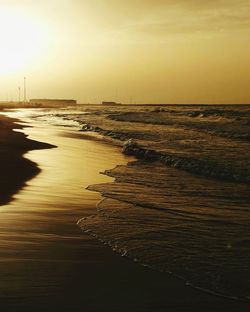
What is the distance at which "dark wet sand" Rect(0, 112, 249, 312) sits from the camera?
13.5ft

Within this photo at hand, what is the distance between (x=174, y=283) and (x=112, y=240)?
168 cm

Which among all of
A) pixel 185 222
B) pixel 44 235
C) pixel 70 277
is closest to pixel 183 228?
pixel 185 222

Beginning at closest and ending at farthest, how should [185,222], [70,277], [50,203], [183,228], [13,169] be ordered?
[70,277] < [183,228] < [185,222] < [50,203] < [13,169]

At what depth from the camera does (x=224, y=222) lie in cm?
752

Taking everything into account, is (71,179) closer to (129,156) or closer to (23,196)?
(23,196)

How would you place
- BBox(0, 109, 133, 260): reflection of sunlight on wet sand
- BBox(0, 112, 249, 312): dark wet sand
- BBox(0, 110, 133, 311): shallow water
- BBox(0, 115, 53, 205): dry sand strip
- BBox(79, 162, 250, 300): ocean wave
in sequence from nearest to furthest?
BBox(0, 112, 249, 312): dark wet sand
BBox(0, 110, 133, 311): shallow water
BBox(79, 162, 250, 300): ocean wave
BBox(0, 109, 133, 260): reflection of sunlight on wet sand
BBox(0, 115, 53, 205): dry sand strip

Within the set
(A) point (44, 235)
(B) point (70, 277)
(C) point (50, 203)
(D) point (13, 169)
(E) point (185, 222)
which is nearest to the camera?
(B) point (70, 277)

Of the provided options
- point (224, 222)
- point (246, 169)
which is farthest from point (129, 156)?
point (224, 222)

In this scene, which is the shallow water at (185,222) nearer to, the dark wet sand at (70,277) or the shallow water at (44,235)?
the dark wet sand at (70,277)

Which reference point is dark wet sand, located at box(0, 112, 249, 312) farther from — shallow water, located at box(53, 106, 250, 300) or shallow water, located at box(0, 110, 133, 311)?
shallow water, located at box(53, 106, 250, 300)

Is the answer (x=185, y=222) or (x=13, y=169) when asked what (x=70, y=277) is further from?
(x=13, y=169)

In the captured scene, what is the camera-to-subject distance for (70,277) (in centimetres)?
473

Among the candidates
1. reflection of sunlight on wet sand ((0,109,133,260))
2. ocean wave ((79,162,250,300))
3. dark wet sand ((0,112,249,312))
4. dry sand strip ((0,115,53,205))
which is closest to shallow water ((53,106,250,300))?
ocean wave ((79,162,250,300))

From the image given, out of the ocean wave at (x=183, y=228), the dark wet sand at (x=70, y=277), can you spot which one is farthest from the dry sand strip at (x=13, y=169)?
the dark wet sand at (x=70, y=277)
